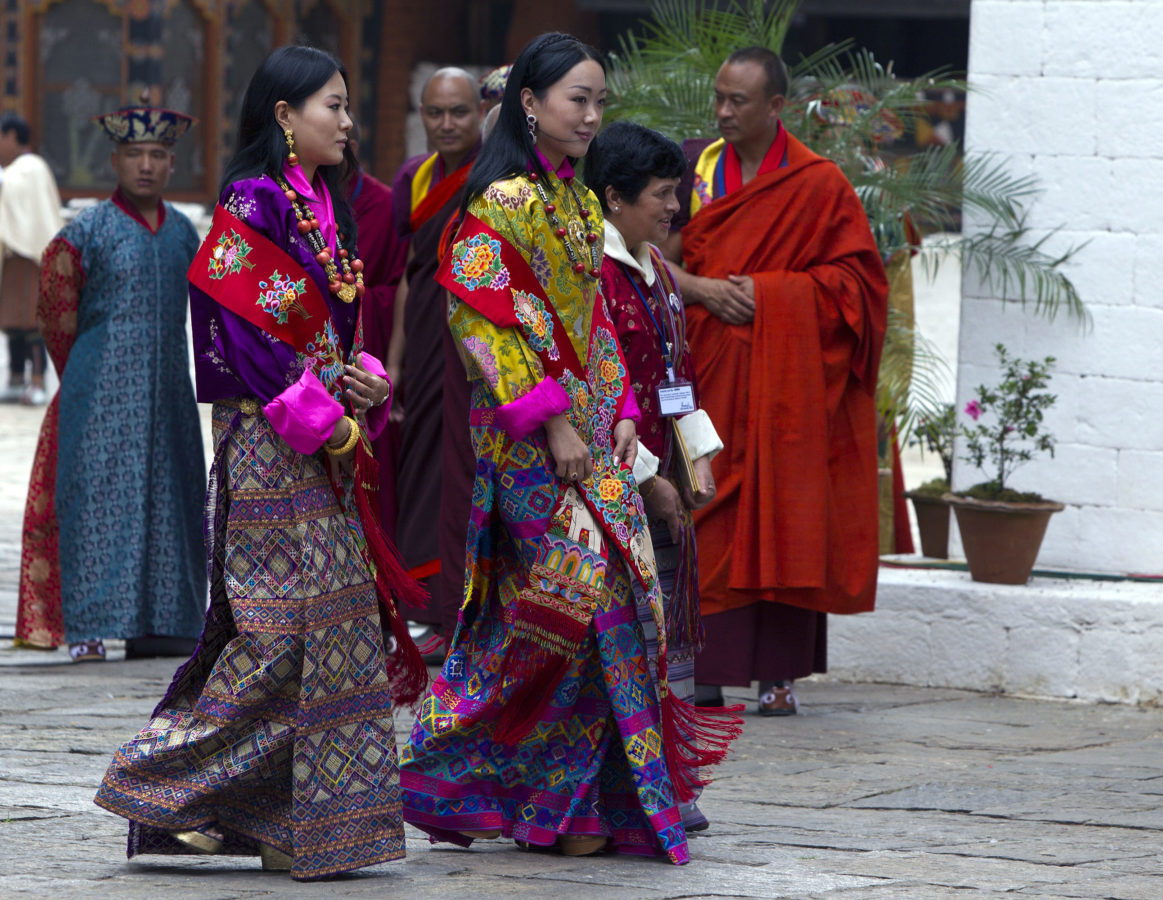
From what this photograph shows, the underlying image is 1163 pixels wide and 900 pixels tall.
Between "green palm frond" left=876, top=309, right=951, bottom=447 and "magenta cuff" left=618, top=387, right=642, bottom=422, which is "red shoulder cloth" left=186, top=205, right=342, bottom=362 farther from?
"green palm frond" left=876, top=309, right=951, bottom=447

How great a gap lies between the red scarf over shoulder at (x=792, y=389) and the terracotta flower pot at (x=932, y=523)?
1176mm

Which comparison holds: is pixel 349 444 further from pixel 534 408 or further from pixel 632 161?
pixel 632 161

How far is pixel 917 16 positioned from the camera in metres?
13.1

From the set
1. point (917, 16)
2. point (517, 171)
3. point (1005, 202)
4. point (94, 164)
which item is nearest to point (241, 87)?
point (94, 164)

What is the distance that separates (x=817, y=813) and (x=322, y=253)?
1.79 meters

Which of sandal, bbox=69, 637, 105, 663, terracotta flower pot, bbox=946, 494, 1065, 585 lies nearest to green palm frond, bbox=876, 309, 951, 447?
terracotta flower pot, bbox=946, 494, 1065, 585

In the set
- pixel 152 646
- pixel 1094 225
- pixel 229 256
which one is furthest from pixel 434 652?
pixel 1094 225

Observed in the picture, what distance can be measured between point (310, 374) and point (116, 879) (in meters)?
Result: 1.01

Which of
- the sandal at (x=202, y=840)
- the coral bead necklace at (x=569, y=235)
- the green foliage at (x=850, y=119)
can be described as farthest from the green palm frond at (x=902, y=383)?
the sandal at (x=202, y=840)

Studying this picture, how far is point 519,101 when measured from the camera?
4266 mm

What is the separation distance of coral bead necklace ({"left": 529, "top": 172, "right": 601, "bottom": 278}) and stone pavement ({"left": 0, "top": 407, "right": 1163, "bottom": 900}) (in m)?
1.19

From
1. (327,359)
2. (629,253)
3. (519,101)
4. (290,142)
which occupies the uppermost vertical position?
(519,101)

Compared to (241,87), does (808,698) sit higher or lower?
lower

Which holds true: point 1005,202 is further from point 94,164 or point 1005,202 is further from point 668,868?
point 94,164
